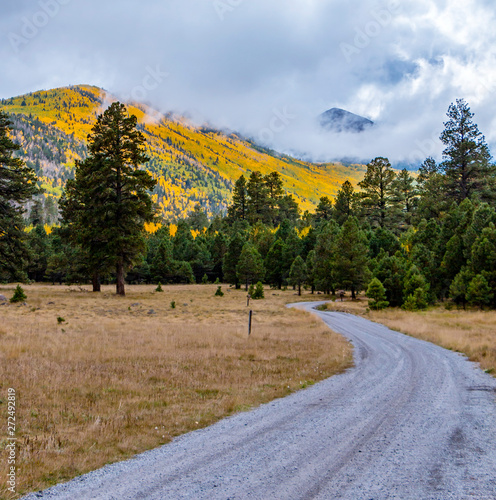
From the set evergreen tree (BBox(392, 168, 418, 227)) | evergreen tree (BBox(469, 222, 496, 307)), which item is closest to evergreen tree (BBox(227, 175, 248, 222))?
evergreen tree (BBox(392, 168, 418, 227))

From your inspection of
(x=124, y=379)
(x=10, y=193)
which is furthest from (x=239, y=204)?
(x=124, y=379)

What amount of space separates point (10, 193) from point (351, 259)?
42546mm

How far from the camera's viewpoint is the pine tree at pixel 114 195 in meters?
32.6

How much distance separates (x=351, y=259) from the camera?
5122 centimetres

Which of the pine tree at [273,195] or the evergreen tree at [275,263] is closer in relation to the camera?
the evergreen tree at [275,263]

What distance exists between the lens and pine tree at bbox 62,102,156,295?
32625mm

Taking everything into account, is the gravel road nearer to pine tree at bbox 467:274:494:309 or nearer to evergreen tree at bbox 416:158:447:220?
pine tree at bbox 467:274:494:309

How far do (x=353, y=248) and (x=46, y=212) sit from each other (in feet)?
549

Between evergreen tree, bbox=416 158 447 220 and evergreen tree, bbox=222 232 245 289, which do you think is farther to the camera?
evergreen tree, bbox=222 232 245 289

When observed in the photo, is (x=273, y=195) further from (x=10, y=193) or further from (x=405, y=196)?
(x=10, y=193)

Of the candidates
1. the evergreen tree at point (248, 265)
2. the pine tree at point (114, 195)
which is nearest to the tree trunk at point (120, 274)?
the pine tree at point (114, 195)

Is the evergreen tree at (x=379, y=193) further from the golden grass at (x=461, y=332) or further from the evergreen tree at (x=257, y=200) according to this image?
the golden grass at (x=461, y=332)

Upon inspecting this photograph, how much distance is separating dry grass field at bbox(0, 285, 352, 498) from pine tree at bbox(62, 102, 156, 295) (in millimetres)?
12545

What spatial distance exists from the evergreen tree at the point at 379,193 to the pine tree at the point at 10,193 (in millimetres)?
57216
